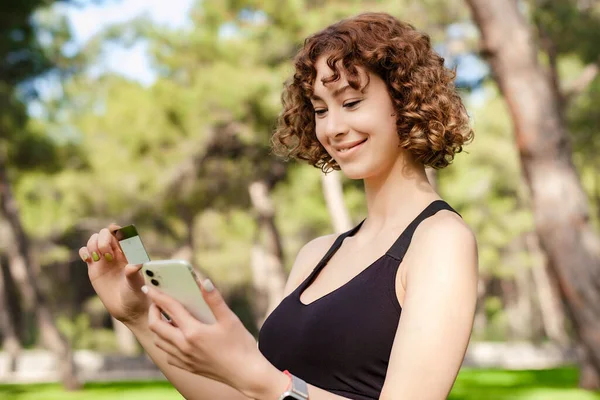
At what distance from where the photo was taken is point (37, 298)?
18.1m

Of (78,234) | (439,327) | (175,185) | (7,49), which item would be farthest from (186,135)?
(439,327)

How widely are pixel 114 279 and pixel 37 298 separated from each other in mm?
17136

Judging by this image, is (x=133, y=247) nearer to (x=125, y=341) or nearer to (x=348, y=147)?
(x=348, y=147)

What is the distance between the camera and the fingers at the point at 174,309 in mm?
1357

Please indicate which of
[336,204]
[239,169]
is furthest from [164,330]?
[239,169]

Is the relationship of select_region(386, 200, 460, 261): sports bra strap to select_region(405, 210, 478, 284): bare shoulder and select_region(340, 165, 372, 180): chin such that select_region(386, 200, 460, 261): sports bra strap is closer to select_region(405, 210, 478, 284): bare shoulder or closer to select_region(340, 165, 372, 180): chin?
select_region(405, 210, 478, 284): bare shoulder

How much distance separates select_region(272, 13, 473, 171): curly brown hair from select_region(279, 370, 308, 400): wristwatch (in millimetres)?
639

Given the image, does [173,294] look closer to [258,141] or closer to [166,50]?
[258,141]

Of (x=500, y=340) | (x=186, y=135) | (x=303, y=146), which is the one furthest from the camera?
(x=500, y=340)

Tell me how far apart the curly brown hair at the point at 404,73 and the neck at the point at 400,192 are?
41 millimetres

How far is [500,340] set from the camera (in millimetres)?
37969

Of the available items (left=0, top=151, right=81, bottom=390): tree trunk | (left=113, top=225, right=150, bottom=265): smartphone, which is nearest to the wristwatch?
(left=113, top=225, right=150, bottom=265): smartphone

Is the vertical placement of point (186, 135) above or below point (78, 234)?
above

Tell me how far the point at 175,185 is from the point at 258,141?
130 inches
